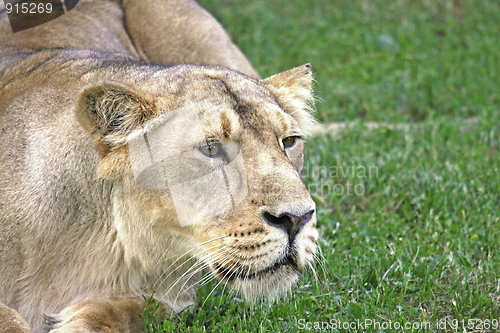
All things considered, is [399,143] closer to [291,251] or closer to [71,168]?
[291,251]

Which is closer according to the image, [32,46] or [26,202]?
[26,202]

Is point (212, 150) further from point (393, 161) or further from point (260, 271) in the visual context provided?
point (393, 161)

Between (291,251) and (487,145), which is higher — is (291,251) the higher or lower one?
the higher one

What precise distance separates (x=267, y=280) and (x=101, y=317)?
2.85ft

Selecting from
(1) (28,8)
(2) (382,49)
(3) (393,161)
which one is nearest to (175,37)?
(1) (28,8)

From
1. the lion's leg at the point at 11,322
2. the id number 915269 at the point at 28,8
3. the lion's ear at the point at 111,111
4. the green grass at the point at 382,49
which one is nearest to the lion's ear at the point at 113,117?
the lion's ear at the point at 111,111

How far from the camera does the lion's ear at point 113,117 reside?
2797mm

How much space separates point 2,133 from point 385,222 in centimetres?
276

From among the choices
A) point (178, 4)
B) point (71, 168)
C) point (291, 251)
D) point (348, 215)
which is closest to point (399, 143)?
point (348, 215)

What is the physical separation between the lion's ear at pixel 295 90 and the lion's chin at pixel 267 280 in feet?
3.56

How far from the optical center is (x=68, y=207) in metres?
2.99

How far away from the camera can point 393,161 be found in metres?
5.20

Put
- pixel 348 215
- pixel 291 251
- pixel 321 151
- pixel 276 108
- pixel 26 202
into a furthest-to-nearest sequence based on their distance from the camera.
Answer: pixel 321 151 < pixel 348 215 < pixel 276 108 < pixel 26 202 < pixel 291 251

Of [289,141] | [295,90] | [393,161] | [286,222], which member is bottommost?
[393,161]
